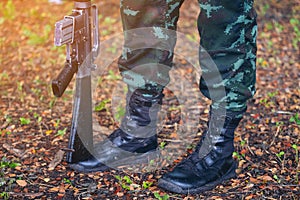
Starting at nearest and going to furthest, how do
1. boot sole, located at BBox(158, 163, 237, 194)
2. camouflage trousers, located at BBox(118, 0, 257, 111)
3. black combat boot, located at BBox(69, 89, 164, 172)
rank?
camouflage trousers, located at BBox(118, 0, 257, 111) → boot sole, located at BBox(158, 163, 237, 194) → black combat boot, located at BBox(69, 89, 164, 172)

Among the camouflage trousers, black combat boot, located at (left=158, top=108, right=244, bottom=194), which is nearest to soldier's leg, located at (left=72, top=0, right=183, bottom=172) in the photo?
the camouflage trousers

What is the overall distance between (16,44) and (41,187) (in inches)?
71.9

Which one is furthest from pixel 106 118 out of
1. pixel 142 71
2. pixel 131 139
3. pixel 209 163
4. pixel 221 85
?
pixel 221 85

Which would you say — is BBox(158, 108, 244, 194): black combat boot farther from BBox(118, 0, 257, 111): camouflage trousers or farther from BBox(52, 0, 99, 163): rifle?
BBox(52, 0, 99, 163): rifle

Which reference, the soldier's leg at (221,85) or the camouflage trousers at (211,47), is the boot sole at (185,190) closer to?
the soldier's leg at (221,85)

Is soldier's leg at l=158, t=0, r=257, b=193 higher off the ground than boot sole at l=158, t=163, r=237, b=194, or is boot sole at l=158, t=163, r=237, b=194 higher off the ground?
soldier's leg at l=158, t=0, r=257, b=193

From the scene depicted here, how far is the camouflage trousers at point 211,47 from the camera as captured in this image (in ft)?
7.09

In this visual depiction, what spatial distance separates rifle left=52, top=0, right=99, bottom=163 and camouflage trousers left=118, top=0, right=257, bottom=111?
169mm

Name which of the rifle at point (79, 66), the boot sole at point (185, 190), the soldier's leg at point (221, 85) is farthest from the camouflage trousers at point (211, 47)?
the boot sole at point (185, 190)

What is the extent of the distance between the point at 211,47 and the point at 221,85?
0.56 ft

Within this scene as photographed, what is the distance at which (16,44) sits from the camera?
12.8ft

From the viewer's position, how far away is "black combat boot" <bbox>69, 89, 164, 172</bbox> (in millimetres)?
2465

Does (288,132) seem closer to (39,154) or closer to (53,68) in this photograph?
(39,154)

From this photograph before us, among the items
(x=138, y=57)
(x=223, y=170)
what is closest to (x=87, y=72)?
(x=138, y=57)
